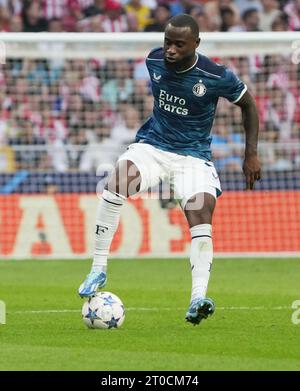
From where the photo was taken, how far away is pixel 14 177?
17.2 metres

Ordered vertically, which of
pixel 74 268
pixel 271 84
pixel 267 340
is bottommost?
pixel 267 340

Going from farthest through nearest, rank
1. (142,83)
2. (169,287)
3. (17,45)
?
1. (142,83)
2. (17,45)
3. (169,287)

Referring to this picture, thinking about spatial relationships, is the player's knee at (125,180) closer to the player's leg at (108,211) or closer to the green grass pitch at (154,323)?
the player's leg at (108,211)

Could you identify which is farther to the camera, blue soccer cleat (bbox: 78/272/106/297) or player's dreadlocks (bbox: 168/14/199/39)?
player's dreadlocks (bbox: 168/14/199/39)

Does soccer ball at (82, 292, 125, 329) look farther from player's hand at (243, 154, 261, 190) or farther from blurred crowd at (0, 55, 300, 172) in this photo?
blurred crowd at (0, 55, 300, 172)

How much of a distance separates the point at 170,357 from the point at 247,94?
2.98 meters

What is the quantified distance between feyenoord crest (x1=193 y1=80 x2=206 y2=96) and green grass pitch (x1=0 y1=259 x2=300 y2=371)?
201cm

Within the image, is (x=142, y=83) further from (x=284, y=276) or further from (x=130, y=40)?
(x=284, y=276)

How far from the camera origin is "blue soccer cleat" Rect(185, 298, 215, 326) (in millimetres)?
8719

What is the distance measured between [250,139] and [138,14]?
12634 millimetres

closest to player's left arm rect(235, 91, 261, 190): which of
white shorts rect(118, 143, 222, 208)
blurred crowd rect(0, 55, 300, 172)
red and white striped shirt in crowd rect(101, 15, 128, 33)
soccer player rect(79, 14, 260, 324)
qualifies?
soccer player rect(79, 14, 260, 324)

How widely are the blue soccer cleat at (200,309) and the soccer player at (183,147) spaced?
1.22ft
